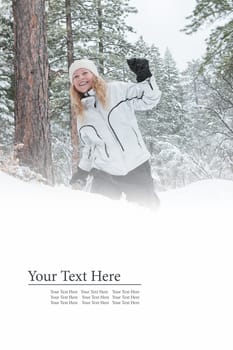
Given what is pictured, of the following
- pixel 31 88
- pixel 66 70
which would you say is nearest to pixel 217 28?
pixel 66 70

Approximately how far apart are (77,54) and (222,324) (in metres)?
3.86

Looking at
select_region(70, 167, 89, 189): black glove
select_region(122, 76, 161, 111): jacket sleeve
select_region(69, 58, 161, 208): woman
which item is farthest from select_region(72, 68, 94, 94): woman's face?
select_region(70, 167, 89, 189): black glove

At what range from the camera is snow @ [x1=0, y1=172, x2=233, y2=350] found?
6.60ft

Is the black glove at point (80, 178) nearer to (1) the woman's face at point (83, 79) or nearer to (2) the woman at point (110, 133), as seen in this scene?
(2) the woman at point (110, 133)

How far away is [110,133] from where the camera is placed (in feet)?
8.05

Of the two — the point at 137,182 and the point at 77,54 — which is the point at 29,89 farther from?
the point at 77,54

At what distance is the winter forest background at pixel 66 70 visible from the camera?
295cm

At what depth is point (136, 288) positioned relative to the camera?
2.13 metres

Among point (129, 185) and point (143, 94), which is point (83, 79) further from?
point (129, 185)

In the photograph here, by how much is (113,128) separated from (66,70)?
8.97 feet

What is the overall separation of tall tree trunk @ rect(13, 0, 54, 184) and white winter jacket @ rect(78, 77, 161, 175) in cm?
57

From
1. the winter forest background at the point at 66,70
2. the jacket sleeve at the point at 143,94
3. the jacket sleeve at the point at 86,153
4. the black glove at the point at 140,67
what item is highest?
the winter forest background at the point at 66,70

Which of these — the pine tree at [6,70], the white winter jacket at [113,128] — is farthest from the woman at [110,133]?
the pine tree at [6,70]

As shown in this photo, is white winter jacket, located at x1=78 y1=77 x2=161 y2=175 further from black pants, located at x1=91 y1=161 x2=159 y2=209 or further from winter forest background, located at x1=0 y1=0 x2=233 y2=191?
winter forest background, located at x1=0 y1=0 x2=233 y2=191
